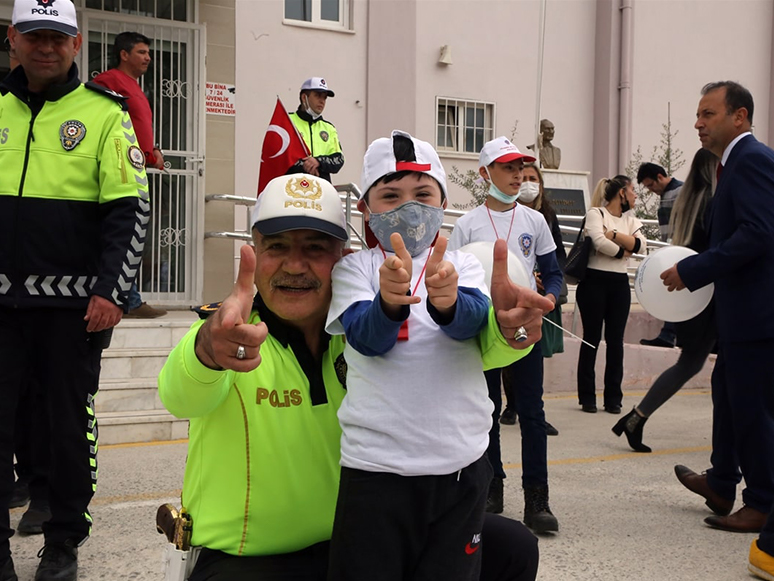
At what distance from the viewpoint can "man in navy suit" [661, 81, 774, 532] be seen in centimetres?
374

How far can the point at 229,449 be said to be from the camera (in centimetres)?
198

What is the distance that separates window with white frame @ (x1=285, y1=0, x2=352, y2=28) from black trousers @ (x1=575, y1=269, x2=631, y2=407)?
6.36m

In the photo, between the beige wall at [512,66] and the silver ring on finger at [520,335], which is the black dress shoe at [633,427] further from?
the beige wall at [512,66]

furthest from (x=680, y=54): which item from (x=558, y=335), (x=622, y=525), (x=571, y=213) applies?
(x=622, y=525)

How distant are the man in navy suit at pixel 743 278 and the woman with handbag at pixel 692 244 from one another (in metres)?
0.71

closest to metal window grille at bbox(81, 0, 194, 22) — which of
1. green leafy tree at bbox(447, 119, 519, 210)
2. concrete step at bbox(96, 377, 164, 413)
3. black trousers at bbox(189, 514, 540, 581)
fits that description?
concrete step at bbox(96, 377, 164, 413)

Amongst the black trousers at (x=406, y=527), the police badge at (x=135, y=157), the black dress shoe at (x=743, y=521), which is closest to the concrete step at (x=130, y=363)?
the police badge at (x=135, y=157)

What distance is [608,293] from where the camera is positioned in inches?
286

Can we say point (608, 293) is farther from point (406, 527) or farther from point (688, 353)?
point (406, 527)

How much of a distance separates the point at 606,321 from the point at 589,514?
3188mm

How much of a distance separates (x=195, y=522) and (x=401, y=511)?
1.57 feet

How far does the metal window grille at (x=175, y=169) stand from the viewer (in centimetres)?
855

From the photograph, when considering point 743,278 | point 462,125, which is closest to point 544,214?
point 743,278

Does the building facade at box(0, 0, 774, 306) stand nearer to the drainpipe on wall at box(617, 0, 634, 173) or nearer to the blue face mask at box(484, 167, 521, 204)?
the drainpipe on wall at box(617, 0, 634, 173)
